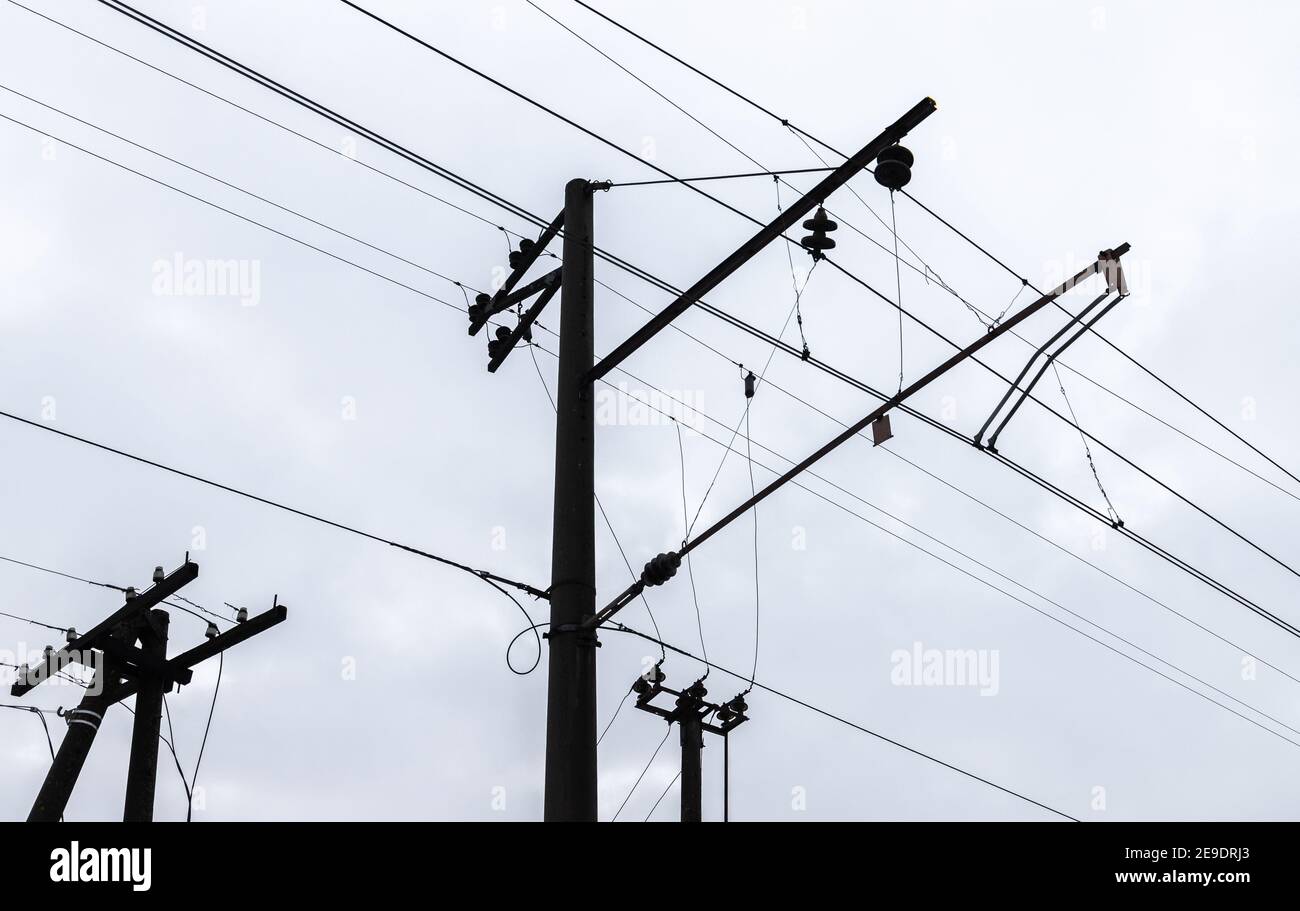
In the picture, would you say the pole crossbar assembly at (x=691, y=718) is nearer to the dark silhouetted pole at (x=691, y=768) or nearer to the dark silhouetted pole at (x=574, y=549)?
the dark silhouetted pole at (x=691, y=768)

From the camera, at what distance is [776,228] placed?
8.20m

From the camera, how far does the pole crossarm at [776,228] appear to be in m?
7.72

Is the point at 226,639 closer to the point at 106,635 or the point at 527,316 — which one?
the point at 106,635

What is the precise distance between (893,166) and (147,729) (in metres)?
11.9

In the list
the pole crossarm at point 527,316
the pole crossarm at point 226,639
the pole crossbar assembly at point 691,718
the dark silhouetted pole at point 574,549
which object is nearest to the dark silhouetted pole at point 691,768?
the pole crossbar assembly at point 691,718

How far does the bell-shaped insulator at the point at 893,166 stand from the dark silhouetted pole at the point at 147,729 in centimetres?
1148

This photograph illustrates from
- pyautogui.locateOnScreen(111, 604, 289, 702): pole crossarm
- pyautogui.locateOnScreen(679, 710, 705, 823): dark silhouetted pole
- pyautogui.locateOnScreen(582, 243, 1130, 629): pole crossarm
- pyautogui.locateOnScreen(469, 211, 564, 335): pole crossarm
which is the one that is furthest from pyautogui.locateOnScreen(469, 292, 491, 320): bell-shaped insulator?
pyautogui.locateOnScreen(679, 710, 705, 823): dark silhouetted pole

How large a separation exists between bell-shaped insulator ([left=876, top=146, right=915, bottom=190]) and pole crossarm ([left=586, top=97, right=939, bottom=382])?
2.3 inches

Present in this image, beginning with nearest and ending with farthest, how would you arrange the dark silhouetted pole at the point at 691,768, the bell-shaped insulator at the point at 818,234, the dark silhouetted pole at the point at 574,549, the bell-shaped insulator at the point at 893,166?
the dark silhouetted pole at the point at 574,549 < the bell-shaped insulator at the point at 893,166 < the bell-shaped insulator at the point at 818,234 < the dark silhouetted pole at the point at 691,768

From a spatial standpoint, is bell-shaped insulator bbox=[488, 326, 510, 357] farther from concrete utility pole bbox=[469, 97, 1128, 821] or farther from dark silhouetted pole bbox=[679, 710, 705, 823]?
dark silhouetted pole bbox=[679, 710, 705, 823]

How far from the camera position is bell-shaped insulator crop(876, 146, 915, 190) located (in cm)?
791
